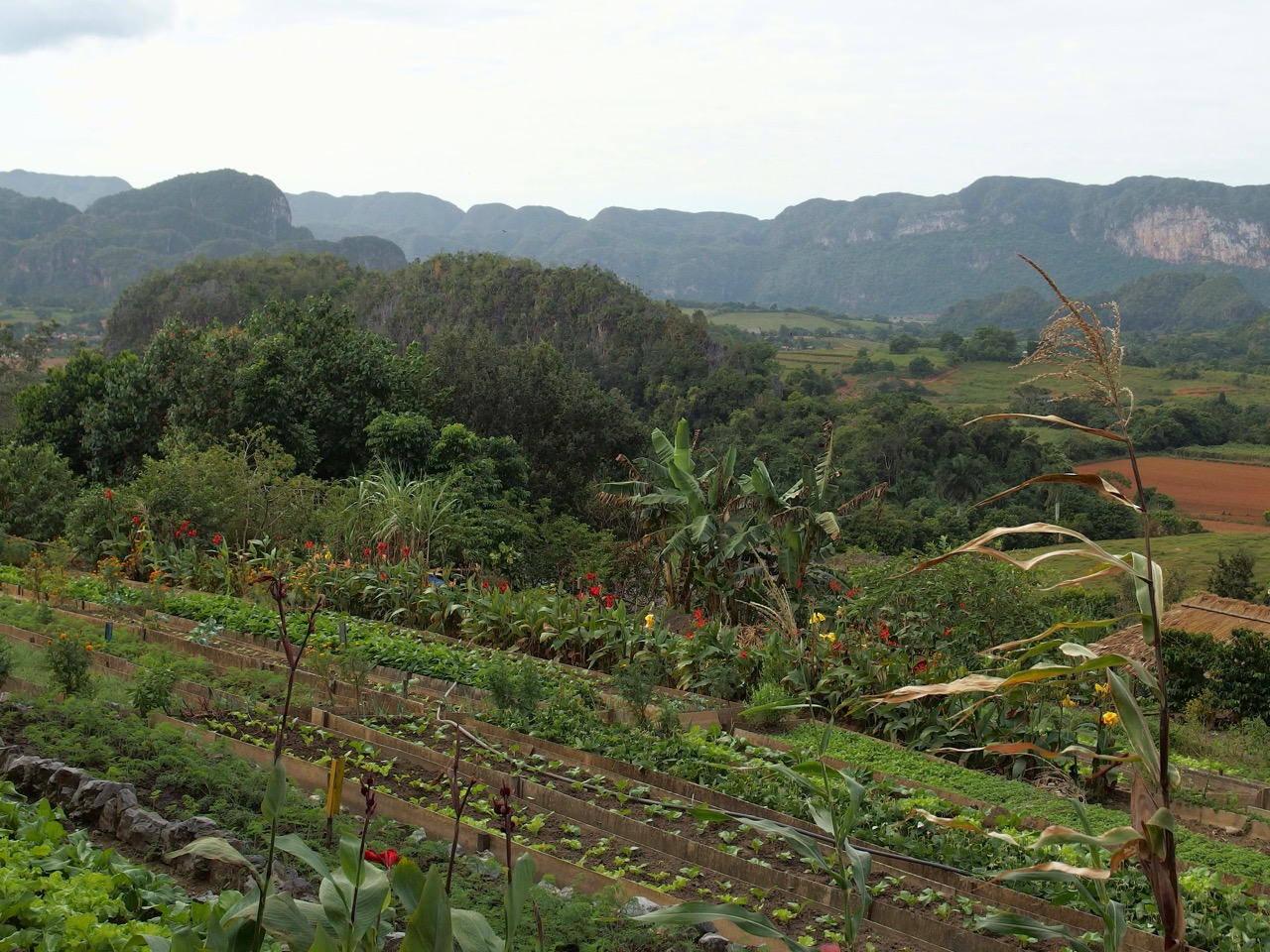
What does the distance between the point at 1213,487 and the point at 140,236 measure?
12080cm

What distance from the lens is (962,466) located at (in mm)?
36938

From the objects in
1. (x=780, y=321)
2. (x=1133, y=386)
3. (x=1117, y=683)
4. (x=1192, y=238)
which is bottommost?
(x=1133, y=386)

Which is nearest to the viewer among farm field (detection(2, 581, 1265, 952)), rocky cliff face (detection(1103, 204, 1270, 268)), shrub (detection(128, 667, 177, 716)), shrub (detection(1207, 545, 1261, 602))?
farm field (detection(2, 581, 1265, 952))

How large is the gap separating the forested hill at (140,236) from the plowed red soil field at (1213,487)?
77.9 metres

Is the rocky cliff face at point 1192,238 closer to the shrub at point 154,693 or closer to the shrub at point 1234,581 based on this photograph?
the shrub at point 1234,581

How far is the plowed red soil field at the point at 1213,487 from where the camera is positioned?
3928 cm

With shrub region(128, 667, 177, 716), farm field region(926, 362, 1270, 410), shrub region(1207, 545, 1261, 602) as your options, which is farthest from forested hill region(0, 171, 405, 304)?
shrub region(128, 667, 177, 716)

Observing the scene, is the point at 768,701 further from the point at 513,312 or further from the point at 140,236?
the point at 140,236

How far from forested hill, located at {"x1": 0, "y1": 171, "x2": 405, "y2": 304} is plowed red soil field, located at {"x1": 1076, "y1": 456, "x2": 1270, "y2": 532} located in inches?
3066

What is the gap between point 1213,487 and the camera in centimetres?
4416

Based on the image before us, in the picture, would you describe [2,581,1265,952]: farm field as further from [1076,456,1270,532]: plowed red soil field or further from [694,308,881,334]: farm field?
[694,308,881,334]: farm field

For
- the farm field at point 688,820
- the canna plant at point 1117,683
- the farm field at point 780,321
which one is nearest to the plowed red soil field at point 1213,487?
the farm field at point 688,820

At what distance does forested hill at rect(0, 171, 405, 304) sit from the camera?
4648 inches

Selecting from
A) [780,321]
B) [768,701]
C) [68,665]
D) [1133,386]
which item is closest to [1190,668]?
[768,701]
